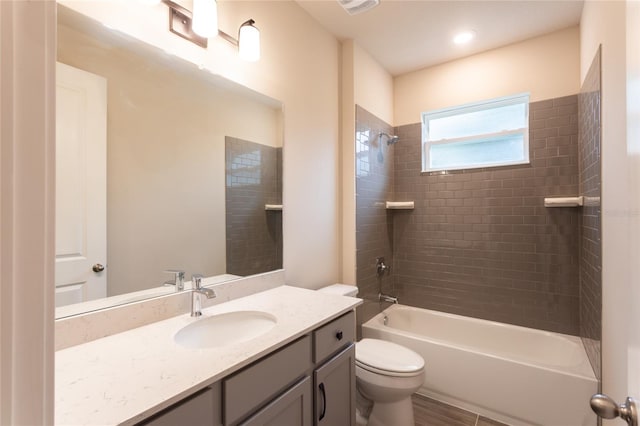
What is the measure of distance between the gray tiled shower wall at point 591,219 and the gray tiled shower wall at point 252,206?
5.99ft

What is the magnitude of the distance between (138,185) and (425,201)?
249 cm

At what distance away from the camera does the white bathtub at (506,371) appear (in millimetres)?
1835

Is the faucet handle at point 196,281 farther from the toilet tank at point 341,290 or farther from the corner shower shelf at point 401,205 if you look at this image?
the corner shower shelf at point 401,205

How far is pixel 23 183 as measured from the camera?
35cm

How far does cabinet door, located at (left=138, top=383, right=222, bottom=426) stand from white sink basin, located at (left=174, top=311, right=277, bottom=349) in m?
0.41

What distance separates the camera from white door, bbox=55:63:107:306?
1047 millimetres

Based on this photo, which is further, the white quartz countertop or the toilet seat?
the toilet seat

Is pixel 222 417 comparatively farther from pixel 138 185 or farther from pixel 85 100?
pixel 85 100

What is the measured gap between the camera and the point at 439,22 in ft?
7.38

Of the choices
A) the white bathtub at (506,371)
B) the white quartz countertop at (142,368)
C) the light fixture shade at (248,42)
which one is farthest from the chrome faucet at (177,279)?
the white bathtub at (506,371)

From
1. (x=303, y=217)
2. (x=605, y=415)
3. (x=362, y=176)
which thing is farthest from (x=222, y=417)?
(x=362, y=176)

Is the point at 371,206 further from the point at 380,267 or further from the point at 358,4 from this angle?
the point at 358,4

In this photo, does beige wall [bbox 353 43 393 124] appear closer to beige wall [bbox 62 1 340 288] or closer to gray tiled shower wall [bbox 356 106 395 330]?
gray tiled shower wall [bbox 356 106 395 330]

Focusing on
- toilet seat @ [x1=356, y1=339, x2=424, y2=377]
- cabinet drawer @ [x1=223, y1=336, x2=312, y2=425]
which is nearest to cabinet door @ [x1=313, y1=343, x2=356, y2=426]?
cabinet drawer @ [x1=223, y1=336, x2=312, y2=425]
